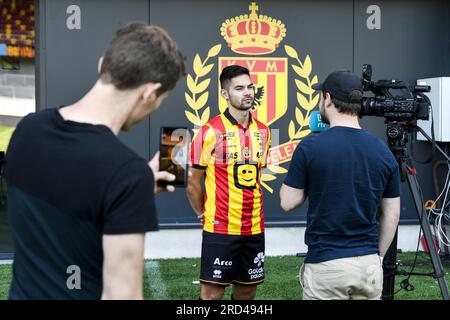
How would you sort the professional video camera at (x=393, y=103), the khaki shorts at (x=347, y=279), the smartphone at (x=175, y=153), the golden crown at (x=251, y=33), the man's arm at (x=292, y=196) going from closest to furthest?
the smartphone at (x=175, y=153)
the khaki shorts at (x=347, y=279)
the man's arm at (x=292, y=196)
the professional video camera at (x=393, y=103)
the golden crown at (x=251, y=33)

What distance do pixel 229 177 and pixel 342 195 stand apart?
1.55m

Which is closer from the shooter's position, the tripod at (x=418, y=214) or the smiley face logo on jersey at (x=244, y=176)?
the tripod at (x=418, y=214)

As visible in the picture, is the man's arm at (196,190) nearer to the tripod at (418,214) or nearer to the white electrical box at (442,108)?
the tripod at (418,214)

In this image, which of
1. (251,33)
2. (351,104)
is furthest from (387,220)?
(251,33)

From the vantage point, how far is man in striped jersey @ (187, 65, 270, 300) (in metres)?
4.51

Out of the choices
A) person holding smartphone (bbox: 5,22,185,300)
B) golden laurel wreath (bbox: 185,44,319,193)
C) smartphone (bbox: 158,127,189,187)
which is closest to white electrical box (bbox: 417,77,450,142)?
golden laurel wreath (bbox: 185,44,319,193)

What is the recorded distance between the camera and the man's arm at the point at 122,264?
1706 millimetres

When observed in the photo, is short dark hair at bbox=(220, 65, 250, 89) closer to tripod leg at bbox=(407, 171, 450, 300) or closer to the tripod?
the tripod

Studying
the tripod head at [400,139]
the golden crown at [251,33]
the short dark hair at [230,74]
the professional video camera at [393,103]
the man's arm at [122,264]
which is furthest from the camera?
the golden crown at [251,33]

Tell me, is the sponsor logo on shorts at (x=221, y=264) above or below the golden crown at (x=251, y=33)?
below

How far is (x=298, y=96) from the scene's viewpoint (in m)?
7.23

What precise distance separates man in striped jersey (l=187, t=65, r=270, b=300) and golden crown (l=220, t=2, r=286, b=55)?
249 cm

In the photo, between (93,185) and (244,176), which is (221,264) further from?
(93,185)

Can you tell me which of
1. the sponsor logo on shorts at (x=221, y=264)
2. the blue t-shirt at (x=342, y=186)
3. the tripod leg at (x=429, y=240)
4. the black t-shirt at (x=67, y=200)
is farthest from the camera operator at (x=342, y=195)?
the black t-shirt at (x=67, y=200)
